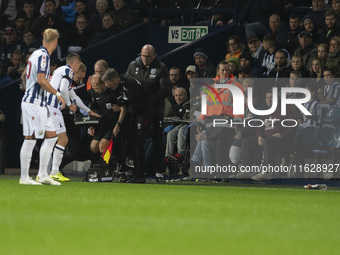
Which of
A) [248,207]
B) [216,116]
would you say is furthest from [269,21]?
[248,207]

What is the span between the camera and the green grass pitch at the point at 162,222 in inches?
215

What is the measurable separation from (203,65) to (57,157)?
4234mm

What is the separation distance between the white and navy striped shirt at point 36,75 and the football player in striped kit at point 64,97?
1.08 metres

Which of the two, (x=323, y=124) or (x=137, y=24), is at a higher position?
(x=137, y=24)

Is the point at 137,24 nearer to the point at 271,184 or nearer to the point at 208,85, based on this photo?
the point at 208,85

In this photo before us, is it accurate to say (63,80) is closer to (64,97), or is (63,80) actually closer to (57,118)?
(64,97)

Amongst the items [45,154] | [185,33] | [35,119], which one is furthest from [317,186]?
[185,33]

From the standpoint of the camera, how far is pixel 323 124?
1399cm

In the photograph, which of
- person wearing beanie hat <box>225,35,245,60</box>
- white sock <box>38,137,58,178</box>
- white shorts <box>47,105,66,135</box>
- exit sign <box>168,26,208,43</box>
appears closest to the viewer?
white sock <box>38,137,58,178</box>

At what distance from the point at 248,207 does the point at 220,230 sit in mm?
2242

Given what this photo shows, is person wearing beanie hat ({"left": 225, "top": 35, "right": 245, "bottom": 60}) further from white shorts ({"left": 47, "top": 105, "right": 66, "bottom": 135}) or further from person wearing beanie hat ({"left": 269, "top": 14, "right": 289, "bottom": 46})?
white shorts ({"left": 47, "top": 105, "right": 66, "bottom": 135})

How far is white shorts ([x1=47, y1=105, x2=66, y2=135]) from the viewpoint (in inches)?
504

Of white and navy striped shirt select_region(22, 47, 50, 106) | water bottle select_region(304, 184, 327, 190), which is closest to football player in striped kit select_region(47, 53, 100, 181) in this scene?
white and navy striped shirt select_region(22, 47, 50, 106)

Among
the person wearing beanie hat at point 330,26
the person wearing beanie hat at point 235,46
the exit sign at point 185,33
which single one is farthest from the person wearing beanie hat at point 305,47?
the exit sign at point 185,33
